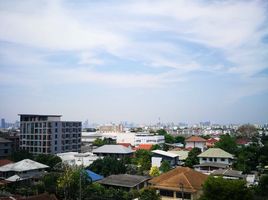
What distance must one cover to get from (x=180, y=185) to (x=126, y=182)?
6.35 meters

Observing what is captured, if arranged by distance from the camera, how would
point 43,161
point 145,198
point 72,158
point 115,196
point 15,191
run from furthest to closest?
point 72,158
point 43,161
point 15,191
point 115,196
point 145,198

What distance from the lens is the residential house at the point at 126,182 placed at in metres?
26.9

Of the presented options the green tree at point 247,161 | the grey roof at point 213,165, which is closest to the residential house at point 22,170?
the grey roof at point 213,165

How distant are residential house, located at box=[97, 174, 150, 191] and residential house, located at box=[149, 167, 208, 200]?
8.31ft

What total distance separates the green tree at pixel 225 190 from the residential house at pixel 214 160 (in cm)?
1988

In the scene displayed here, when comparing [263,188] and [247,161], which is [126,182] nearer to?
[263,188]

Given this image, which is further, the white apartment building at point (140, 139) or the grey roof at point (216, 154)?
the white apartment building at point (140, 139)

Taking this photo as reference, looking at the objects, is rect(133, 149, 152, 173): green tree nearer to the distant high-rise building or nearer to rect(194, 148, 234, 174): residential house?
rect(194, 148, 234, 174): residential house

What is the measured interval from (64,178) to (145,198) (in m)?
7.04

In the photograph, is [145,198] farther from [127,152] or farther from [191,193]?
[127,152]

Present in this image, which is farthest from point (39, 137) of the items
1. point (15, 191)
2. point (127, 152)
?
point (15, 191)

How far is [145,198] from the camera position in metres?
21.6

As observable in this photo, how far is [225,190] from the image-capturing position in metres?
18.6

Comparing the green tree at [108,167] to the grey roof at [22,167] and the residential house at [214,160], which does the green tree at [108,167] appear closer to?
the grey roof at [22,167]
